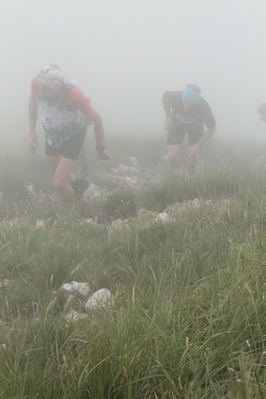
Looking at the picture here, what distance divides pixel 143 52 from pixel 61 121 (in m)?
44.3

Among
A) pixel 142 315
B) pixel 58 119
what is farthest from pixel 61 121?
pixel 142 315

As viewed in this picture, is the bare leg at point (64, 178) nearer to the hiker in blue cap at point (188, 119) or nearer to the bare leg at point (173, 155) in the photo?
the hiker in blue cap at point (188, 119)

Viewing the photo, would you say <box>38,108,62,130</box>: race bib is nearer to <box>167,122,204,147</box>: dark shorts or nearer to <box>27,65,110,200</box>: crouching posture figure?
<box>27,65,110,200</box>: crouching posture figure

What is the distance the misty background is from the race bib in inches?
556

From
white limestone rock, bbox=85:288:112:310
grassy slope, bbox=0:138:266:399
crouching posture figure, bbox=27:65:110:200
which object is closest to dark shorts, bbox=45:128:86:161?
crouching posture figure, bbox=27:65:110:200

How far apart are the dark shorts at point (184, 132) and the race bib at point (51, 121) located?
3217 mm

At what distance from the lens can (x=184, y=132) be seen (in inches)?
341

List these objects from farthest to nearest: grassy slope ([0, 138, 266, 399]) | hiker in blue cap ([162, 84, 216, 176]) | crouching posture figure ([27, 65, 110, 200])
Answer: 1. hiker in blue cap ([162, 84, 216, 176])
2. crouching posture figure ([27, 65, 110, 200])
3. grassy slope ([0, 138, 266, 399])

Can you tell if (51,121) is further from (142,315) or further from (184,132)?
(142,315)

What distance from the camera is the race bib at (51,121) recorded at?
5926mm

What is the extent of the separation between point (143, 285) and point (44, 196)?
4.22 metres

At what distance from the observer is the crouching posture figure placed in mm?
5603

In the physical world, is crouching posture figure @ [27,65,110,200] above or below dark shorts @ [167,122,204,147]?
above

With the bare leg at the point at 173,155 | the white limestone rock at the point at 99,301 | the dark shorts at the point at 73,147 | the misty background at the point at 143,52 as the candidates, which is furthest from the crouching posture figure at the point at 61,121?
the misty background at the point at 143,52
